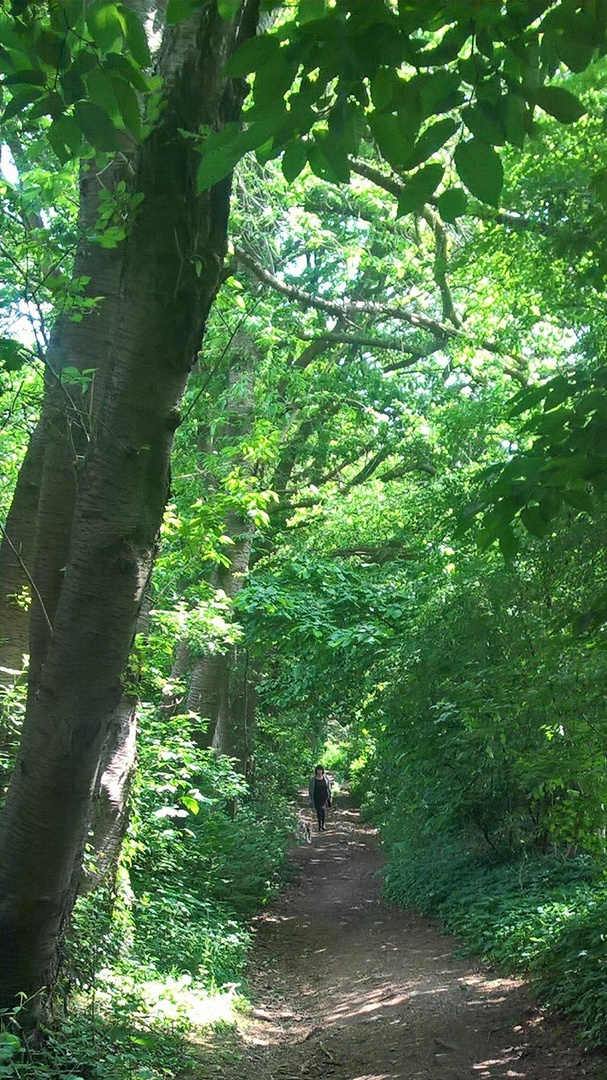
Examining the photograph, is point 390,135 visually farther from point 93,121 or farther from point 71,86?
point 71,86

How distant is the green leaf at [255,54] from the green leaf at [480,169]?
467 mm

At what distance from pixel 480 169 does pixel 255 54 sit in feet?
1.82

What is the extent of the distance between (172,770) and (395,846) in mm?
6783

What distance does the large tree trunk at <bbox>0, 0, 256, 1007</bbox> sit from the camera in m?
3.49

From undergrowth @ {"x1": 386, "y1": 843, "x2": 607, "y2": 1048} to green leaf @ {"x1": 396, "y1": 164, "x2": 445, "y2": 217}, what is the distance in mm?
5866

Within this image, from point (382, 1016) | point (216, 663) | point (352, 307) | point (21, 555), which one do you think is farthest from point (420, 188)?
point (216, 663)

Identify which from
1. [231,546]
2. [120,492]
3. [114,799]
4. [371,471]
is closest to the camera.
→ [120,492]

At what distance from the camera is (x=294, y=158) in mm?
2205

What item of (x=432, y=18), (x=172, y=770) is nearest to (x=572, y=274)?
(x=432, y=18)

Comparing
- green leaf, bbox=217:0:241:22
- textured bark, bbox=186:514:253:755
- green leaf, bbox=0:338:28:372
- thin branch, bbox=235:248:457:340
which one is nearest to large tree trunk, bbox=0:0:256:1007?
green leaf, bbox=0:338:28:372

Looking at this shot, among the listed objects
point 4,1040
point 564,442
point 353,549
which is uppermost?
point 353,549

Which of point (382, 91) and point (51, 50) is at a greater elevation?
point (51, 50)

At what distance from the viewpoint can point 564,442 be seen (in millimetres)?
3035

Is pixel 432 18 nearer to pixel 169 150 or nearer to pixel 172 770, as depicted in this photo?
pixel 169 150
